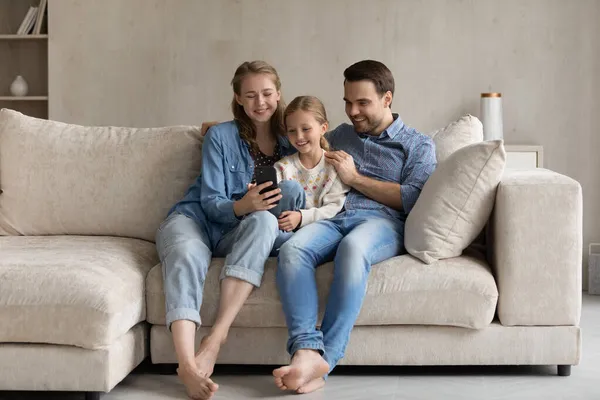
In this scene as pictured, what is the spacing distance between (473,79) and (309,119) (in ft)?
7.08

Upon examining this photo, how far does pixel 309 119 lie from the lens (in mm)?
3045

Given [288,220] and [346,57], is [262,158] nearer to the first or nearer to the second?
[288,220]

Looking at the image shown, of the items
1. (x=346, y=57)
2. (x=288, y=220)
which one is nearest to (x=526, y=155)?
(x=346, y=57)

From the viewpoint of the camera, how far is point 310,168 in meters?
3.14

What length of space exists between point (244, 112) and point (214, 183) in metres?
0.30

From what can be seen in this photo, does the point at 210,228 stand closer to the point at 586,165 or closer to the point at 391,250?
the point at 391,250

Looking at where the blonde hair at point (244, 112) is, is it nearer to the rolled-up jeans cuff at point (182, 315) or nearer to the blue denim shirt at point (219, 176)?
the blue denim shirt at point (219, 176)

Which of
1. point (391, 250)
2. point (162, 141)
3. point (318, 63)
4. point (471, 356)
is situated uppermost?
point (318, 63)

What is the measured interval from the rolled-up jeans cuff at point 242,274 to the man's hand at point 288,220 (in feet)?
0.85

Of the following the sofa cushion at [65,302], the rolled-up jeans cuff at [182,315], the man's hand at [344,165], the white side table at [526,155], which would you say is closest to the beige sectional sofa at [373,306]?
the sofa cushion at [65,302]

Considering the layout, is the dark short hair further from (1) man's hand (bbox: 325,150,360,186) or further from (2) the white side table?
(2) the white side table

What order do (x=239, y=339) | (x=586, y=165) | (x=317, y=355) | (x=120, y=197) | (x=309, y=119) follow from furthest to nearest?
(x=586, y=165)
(x=120, y=197)
(x=309, y=119)
(x=239, y=339)
(x=317, y=355)

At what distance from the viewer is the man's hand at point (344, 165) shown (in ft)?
10.1

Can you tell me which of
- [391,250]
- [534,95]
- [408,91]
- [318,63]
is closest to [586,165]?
[534,95]
